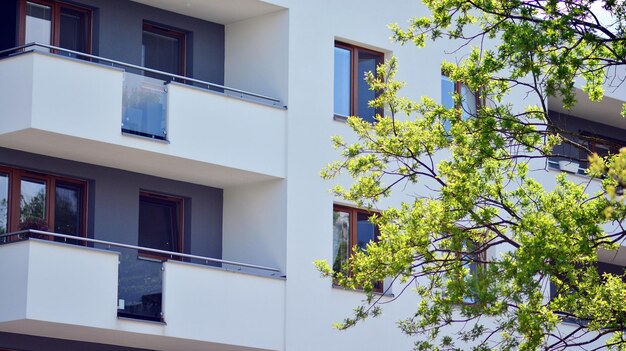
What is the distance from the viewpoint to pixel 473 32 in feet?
95.7

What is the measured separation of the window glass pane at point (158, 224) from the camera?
82.4 ft

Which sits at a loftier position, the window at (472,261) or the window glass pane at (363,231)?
the window glass pane at (363,231)

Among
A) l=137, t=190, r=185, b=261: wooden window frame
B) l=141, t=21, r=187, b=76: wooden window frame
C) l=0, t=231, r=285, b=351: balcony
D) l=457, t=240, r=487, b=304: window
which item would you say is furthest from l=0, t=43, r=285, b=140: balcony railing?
l=457, t=240, r=487, b=304: window

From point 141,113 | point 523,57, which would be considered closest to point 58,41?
point 141,113

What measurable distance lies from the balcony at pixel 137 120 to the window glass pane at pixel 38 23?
23 cm

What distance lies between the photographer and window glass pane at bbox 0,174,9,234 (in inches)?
904

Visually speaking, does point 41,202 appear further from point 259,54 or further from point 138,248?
point 259,54

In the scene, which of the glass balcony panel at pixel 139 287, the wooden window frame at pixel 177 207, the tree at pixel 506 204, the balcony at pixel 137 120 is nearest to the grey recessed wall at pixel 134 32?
the balcony at pixel 137 120

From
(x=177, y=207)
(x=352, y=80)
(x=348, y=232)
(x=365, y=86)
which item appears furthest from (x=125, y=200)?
(x=365, y=86)

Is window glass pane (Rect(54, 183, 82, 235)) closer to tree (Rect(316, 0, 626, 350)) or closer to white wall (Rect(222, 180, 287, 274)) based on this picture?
white wall (Rect(222, 180, 287, 274))

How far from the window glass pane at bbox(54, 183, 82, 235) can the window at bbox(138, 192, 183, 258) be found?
4.33ft

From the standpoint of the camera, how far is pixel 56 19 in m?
24.2

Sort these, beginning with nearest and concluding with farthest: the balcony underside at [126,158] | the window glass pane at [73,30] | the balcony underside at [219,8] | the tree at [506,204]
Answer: the tree at [506,204] < the balcony underside at [126,158] < the window glass pane at [73,30] < the balcony underside at [219,8]

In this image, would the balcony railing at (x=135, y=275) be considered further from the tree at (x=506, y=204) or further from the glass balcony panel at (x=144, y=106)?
the tree at (x=506, y=204)
